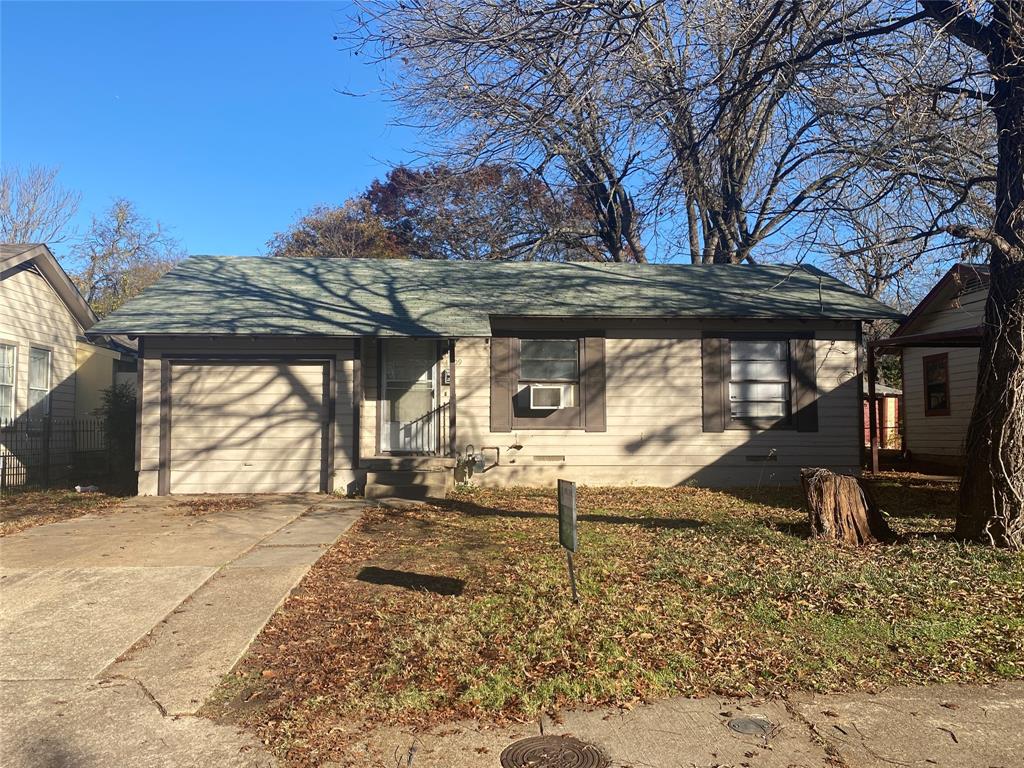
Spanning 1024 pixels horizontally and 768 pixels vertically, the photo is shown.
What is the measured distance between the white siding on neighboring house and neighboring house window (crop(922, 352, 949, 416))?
0.42 feet

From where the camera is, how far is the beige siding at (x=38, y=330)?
14.1 meters

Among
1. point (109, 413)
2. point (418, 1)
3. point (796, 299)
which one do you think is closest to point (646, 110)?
point (418, 1)

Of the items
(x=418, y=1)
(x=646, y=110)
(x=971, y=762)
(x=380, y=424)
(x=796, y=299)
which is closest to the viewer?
(x=971, y=762)

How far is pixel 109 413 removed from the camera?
14.6 meters

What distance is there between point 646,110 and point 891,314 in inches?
270

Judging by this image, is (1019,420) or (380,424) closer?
(1019,420)

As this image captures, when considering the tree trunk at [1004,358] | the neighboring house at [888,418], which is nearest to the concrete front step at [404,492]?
the tree trunk at [1004,358]

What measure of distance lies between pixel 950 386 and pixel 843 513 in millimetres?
11807

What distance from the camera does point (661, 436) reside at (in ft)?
42.8

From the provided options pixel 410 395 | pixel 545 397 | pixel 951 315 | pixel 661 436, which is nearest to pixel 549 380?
pixel 545 397

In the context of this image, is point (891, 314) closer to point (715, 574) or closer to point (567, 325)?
point (567, 325)

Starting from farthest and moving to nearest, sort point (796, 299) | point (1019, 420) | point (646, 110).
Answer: point (796, 299)
point (646, 110)
point (1019, 420)

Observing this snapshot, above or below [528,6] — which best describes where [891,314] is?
below

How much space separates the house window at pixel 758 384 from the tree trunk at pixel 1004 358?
18.6ft
